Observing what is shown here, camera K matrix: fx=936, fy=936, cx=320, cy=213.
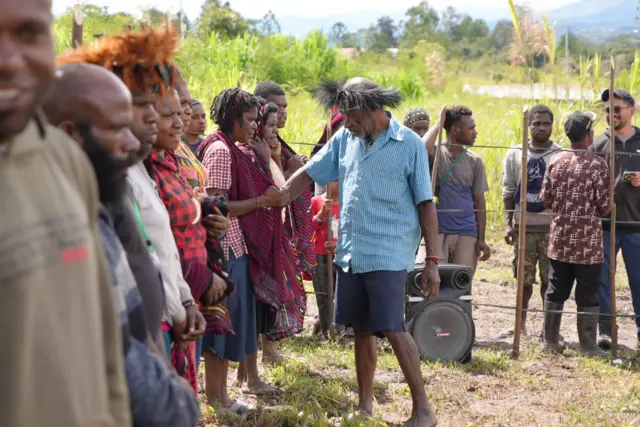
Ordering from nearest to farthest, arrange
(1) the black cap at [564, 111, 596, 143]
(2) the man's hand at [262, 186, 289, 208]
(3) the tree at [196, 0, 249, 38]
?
(2) the man's hand at [262, 186, 289, 208] → (1) the black cap at [564, 111, 596, 143] → (3) the tree at [196, 0, 249, 38]

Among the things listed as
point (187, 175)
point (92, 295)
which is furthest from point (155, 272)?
point (187, 175)

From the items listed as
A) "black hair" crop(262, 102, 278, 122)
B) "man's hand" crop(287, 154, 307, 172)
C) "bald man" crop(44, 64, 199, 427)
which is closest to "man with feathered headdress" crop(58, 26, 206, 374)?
"bald man" crop(44, 64, 199, 427)

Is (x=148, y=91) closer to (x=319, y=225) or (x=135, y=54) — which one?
(x=135, y=54)

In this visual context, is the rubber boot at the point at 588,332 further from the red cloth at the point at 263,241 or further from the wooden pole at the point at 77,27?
the wooden pole at the point at 77,27

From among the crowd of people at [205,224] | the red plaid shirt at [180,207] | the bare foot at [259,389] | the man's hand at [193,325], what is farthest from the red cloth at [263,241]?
the man's hand at [193,325]

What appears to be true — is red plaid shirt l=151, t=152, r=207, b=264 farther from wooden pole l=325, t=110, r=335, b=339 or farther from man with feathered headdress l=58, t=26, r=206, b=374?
wooden pole l=325, t=110, r=335, b=339

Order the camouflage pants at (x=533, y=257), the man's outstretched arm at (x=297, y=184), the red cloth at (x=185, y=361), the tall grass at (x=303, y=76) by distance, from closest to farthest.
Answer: the red cloth at (x=185, y=361) < the man's outstretched arm at (x=297, y=184) < the camouflage pants at (x=533, y=257) < the tall grass at (x=303, y=76)

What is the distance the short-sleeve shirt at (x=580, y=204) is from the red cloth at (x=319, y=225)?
1.60 m

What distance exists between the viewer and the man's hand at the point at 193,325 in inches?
123

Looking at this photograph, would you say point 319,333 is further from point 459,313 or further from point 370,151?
point 370,151

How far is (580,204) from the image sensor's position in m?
6.70

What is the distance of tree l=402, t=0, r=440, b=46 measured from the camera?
64438 mm

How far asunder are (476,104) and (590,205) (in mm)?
18538

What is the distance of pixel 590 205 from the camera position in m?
6.69
